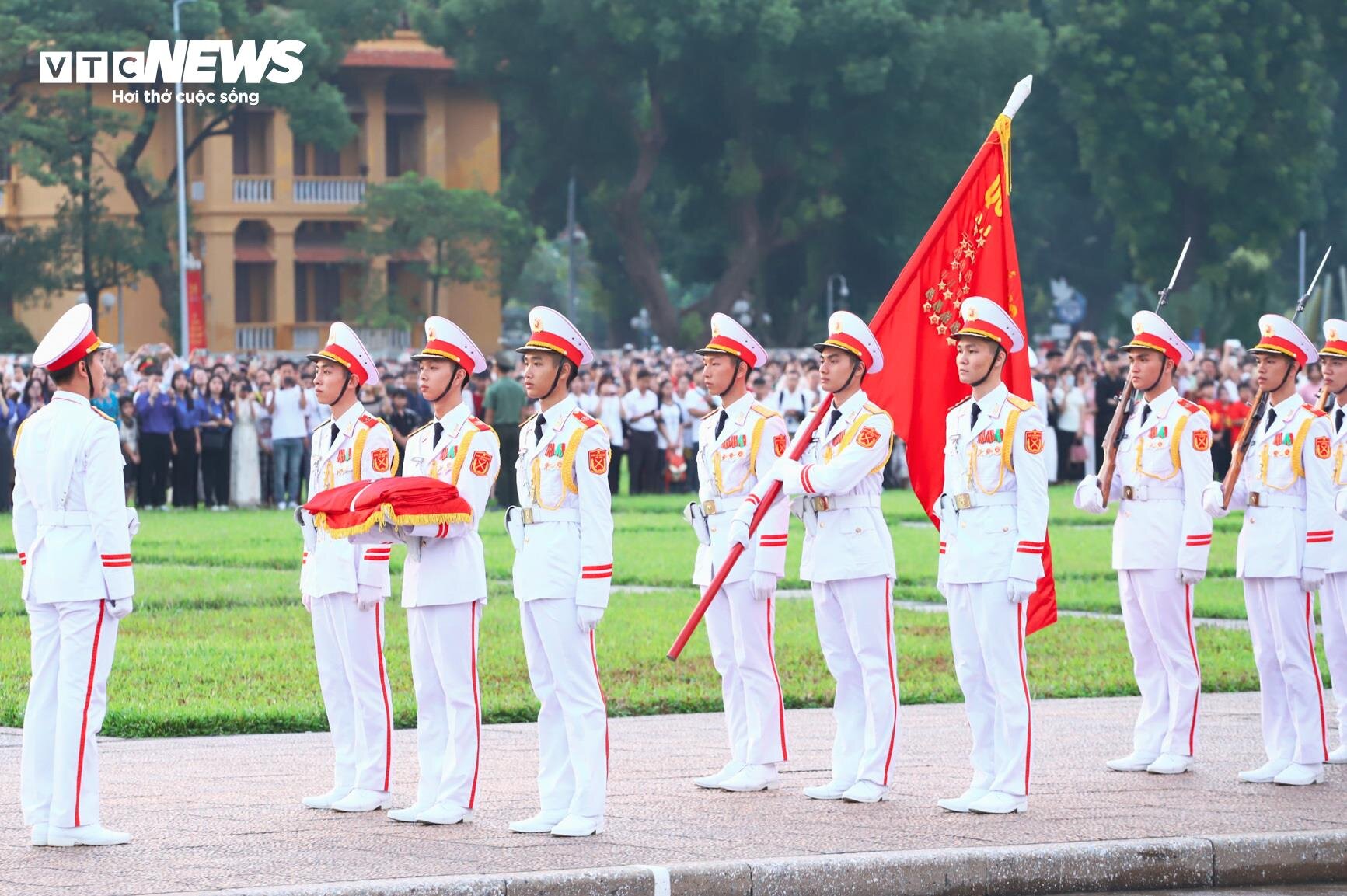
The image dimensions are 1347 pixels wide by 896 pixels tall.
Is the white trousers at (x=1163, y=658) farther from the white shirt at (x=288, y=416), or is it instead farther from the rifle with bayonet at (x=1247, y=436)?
the white shirt at (x=288, y=416)

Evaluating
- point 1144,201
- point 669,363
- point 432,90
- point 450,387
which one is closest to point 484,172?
point 432,90

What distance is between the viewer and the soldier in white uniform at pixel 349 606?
9555 mm

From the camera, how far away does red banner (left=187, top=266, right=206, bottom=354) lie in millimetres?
52444

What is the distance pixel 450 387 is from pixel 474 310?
5478 centimetres

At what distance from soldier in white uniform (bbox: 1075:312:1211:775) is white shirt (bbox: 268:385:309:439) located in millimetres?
17384

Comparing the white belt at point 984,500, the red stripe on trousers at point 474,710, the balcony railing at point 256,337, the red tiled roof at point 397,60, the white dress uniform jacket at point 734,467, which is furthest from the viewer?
the balcony railing at point 256,337

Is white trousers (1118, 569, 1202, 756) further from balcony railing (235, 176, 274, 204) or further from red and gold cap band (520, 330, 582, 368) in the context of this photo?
balcony railing (235, 176, 274, 204)

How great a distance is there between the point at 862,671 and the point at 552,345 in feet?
7.06

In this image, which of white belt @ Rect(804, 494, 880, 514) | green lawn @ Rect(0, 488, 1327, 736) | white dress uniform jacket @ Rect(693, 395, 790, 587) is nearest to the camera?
white belt @ Rect(804, 494, 880, 514)

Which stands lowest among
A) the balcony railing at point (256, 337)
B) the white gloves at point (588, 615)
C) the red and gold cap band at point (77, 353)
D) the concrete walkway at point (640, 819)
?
the concrete walkway at point (640, 819)

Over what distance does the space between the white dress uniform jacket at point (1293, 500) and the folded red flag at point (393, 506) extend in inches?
158

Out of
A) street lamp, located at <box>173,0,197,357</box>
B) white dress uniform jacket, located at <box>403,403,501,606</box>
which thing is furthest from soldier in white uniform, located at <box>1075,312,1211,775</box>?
street lamp, located at <box>173,0,197,357</box>

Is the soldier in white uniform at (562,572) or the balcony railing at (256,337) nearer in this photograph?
the soldier in white uniform at (562,572)

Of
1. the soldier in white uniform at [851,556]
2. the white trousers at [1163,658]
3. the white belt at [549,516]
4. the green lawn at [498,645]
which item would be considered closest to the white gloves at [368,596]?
the white belt at [549,516]
